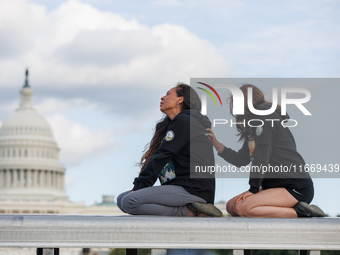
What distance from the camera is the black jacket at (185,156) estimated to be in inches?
208

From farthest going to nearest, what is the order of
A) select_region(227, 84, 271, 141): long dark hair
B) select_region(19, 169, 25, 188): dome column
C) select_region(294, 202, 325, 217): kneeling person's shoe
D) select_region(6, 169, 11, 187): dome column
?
1. select_region(6, 169, 11, 187): dome column
2. select_region(19, 169, 25, 188): dome column
3. select_region(227, 84, 271, 141): long dark hair
4. select_region(294, 202, 325, 217): kneeling person's shoe

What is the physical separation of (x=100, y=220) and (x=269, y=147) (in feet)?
6.20

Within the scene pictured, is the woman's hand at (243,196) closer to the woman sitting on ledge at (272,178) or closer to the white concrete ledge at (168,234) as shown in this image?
the woman sitting on ledge at (272,178)

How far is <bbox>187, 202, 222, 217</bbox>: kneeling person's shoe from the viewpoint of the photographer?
5.08 metres

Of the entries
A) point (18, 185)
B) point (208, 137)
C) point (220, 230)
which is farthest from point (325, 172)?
point (18, 185)

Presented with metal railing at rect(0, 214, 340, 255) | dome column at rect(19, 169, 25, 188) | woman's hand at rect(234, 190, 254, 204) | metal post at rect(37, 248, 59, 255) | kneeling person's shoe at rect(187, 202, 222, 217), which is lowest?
metal post at rect(37, 248, 59, 255)

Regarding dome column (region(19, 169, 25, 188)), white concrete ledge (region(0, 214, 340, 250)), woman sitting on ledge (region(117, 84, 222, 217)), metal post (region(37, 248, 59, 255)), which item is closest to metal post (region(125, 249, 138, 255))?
white concrete ledge (region(0, 214, 340, 250))

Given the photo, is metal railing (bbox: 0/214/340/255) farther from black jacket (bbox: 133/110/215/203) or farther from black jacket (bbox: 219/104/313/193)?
black jacket (bbox: 133/110/215/203)

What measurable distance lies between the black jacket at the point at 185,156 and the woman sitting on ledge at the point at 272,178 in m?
0.23

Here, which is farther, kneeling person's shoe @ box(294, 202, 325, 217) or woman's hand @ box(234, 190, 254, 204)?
woman's hand @ box(234, 190, 254, 204)

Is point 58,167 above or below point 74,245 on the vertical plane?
above

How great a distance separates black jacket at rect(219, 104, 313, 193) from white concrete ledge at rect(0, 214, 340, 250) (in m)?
1.10

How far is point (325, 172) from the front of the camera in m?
6.02

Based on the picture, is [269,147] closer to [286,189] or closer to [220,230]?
[286,189]
